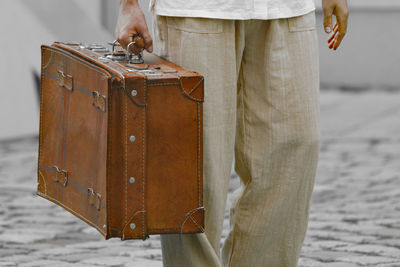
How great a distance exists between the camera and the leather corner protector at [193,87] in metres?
2.70

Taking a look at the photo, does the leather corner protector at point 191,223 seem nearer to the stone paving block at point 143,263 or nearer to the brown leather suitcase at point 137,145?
the brown leather suitcase at point 137,145

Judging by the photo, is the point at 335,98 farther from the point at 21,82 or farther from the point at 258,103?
the point at 258,103

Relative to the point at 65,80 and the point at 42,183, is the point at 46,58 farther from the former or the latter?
the point at 42,183

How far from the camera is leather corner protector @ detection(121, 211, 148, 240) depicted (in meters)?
2.70

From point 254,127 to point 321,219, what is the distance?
2.06 metres

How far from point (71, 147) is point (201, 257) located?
544mm

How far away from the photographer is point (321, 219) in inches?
198

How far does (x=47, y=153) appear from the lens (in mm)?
3174

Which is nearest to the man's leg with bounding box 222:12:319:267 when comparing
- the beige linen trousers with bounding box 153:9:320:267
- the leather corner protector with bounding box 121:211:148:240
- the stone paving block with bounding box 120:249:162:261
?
the beige linen trousers with bounding box 153:9:320:267

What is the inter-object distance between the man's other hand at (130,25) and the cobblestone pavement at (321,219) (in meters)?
1.45

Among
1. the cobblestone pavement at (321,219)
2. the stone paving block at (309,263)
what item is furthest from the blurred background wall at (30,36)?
the stone paving block at (309,263)

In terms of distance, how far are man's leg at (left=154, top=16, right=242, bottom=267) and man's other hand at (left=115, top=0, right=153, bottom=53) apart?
105 mm

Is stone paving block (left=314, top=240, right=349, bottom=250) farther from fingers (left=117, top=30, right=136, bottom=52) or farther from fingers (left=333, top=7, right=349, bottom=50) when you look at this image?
fingers (left=117, top=30, right=136, bottom=52)

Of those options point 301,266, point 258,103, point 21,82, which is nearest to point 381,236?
point 301,266
